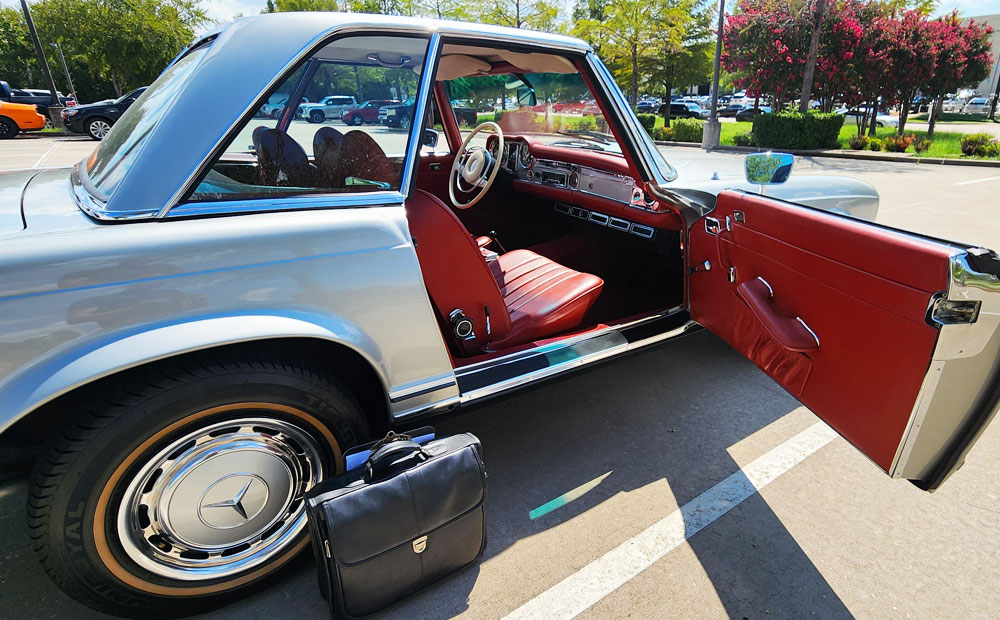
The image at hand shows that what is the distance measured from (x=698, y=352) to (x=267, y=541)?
9.34 ft

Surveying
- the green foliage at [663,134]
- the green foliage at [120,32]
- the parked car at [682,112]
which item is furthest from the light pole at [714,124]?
the green foliage at [120,32]

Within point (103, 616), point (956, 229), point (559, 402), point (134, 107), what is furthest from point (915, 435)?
point (956, 229)

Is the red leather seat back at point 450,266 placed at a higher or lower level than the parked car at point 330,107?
lower

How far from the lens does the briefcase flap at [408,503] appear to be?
62.4 inches

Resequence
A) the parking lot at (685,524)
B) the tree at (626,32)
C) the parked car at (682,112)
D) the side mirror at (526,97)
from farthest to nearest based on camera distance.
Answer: the parked car at (682,112) → the tree at (626,32) → the side mirror at (526,97) → the parking lot at (685,524)

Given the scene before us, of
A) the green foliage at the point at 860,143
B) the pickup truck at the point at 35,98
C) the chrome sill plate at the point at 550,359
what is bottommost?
the green foliage at the point at 860,143

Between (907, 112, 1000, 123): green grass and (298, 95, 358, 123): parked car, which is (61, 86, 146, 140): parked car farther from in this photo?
(907, 112, 1000, 123): green grass

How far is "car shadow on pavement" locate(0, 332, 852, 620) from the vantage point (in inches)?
72.4

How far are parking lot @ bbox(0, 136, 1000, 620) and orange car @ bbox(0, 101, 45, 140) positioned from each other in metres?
20.4

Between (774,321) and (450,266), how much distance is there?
1297 mm

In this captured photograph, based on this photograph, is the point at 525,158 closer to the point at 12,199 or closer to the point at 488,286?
the point at 488,286

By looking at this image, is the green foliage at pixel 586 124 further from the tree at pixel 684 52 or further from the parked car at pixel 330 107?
the tree at pixel 684 52

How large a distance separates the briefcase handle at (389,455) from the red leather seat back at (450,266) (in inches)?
25.5

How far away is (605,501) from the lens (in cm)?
230
